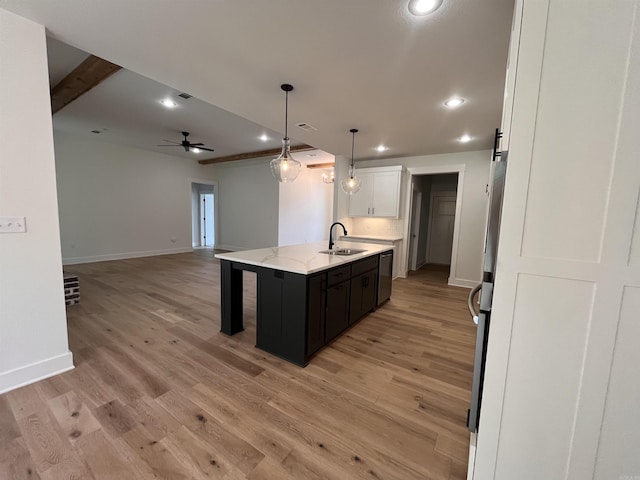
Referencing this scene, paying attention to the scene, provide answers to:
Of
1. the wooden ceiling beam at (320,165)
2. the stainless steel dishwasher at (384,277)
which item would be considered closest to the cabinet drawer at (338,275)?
the stainless steel dishwasher at (384,277)

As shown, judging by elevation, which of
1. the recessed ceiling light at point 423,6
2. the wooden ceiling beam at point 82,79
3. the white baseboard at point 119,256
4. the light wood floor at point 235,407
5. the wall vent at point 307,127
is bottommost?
the light wood floor at point 235,407

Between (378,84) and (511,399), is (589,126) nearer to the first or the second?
(511,399)

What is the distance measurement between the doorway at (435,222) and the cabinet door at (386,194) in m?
1.55

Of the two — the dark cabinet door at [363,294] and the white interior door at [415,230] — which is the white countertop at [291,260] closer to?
the dark cabinet door at [363,294]

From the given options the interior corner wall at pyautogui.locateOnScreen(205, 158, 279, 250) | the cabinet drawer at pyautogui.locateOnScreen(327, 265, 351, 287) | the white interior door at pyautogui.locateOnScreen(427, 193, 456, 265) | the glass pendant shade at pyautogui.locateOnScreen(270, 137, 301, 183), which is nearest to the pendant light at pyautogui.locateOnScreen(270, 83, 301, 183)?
the glass pendant shade at pyautogui.locateOnScreen(270, 137, 301, 183)

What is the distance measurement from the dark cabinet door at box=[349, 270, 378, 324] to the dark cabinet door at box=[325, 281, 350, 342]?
5.3 inches

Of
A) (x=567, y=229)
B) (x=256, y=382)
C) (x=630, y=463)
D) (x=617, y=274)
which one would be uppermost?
(x=567, y=229)

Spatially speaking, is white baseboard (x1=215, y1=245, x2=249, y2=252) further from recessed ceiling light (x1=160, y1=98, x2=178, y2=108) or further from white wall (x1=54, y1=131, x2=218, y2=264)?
recessed ceiling light (x1=160, y1=98, x2=178, y2=108)

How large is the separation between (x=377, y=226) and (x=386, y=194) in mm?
838

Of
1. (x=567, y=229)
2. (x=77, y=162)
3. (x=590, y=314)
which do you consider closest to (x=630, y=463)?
(x=590, y=314)

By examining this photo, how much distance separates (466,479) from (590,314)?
106 cm

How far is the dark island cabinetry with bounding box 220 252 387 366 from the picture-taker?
2.11 meters

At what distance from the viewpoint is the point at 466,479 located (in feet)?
4.15

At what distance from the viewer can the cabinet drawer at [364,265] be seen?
2.78 m
